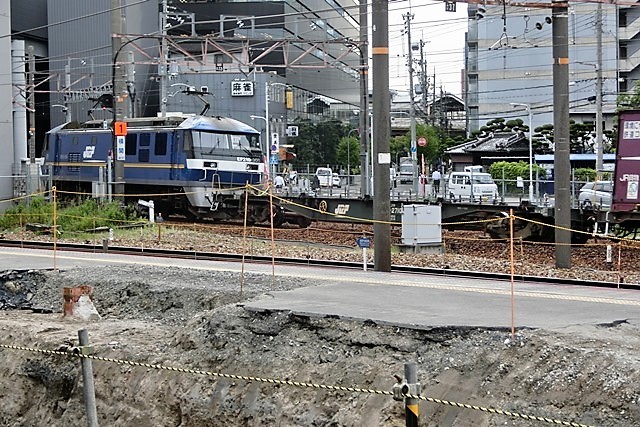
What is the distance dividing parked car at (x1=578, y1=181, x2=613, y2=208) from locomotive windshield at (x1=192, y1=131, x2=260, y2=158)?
12.0 metres

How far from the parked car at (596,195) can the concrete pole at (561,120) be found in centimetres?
783

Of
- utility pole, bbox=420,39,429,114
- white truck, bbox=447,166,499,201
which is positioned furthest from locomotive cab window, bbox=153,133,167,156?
utility pole, bbox=420,39,429,114

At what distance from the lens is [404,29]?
174 feet

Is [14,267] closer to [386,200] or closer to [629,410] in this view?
[386,200]

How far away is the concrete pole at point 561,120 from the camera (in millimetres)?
18391

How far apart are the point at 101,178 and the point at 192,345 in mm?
22061

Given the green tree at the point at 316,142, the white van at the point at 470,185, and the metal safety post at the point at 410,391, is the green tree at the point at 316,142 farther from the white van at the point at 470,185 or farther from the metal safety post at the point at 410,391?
the metal safety post at the point at 410,391

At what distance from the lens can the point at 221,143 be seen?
30.4m

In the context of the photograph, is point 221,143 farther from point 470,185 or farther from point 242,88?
point 242,88

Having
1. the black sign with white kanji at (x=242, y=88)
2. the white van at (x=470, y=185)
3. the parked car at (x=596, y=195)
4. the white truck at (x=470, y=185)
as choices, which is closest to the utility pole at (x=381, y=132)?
the parked car at (x=596, y=195)

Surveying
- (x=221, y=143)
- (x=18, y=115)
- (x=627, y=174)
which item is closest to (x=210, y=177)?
(x=221, y=143)

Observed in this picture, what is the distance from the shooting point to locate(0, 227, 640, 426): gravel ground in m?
7.19

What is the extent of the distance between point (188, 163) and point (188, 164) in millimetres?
34

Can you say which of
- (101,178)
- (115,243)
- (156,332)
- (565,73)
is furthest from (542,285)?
(101,178)
